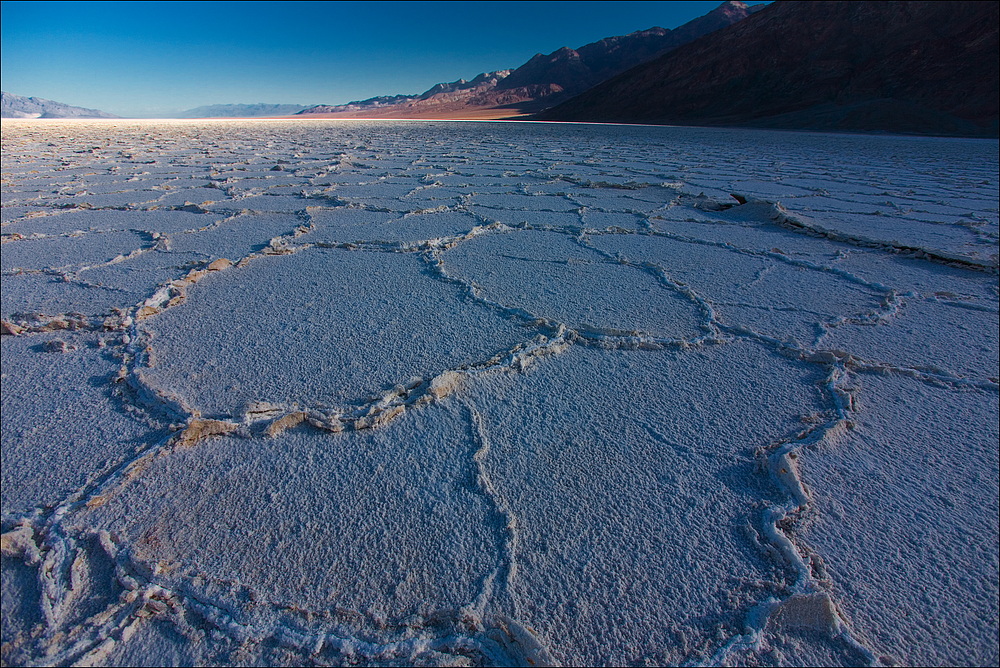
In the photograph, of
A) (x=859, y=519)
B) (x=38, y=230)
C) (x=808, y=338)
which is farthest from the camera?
(x=38, y=230)

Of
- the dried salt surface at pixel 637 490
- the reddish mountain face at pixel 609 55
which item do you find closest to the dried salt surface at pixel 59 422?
the dried salt surface at pixel 637 490

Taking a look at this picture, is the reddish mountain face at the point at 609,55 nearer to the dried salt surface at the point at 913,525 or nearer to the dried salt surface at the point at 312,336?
the dried salt surface at the point at 312,336

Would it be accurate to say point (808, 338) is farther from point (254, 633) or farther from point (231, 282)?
point (231, 282)

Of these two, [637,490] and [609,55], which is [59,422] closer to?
[637,490]

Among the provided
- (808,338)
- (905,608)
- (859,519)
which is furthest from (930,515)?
(808,338)

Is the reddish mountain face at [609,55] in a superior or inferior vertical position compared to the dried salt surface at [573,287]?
superior

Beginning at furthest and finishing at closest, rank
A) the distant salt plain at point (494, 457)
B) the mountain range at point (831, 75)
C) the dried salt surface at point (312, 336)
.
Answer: the mountain range at point (831, 75)
the dried salt surface at point (312, 336)
the distant salt plain at point (494, 457)
